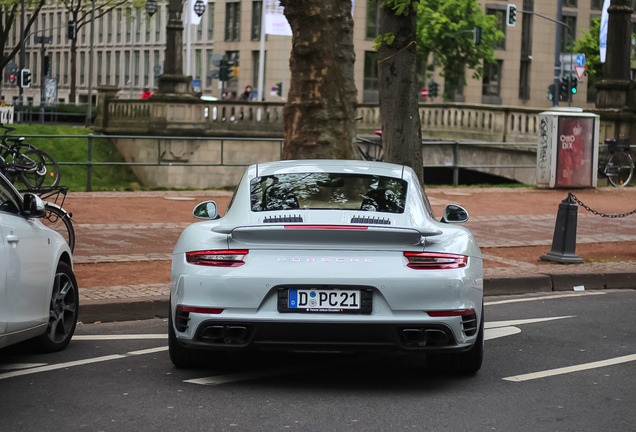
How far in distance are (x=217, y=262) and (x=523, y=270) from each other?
651cm

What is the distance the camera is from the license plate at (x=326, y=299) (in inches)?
263

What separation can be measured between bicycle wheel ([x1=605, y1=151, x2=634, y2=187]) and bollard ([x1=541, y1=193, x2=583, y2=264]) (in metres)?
15.4

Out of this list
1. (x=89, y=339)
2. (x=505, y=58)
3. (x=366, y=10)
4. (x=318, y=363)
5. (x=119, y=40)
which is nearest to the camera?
(x=318, y=363)

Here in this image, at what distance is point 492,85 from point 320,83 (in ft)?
219

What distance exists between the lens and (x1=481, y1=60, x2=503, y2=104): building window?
79.9m

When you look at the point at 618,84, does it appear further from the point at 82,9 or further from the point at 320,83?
the point at 82,9

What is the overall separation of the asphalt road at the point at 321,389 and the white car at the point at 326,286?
319 mm

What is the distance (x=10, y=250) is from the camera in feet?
23.1

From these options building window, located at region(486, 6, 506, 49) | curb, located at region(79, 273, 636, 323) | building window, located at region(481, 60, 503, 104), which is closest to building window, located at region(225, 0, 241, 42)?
building window, located at region(486, 6, 506, 49)

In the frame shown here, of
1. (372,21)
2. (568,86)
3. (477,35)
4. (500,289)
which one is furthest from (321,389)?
(372,21)

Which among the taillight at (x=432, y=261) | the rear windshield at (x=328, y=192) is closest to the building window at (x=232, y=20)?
the rear windshield at (x=328, y=192)

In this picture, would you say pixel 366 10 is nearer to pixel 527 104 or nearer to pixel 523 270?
pixel 527 104

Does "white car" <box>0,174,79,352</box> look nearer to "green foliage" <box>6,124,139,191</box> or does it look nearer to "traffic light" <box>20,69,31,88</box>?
"green foliage" <box>6,124,139,191</box>

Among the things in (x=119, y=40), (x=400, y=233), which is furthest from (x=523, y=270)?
(x=119, y=40)
